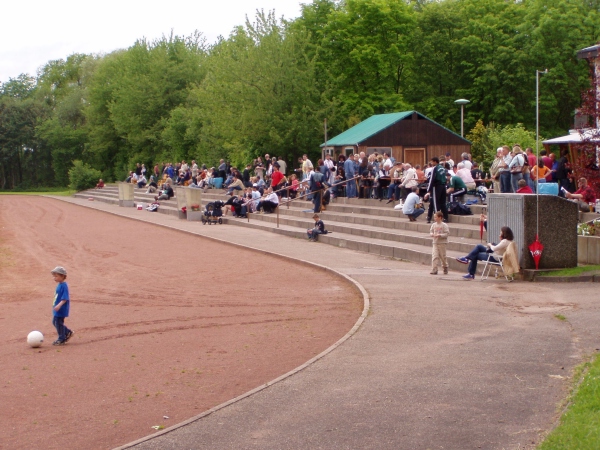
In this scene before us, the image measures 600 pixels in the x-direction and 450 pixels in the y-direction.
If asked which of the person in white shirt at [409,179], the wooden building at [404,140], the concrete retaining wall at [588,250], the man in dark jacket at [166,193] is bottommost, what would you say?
the concrete retaining wall at [588,250]

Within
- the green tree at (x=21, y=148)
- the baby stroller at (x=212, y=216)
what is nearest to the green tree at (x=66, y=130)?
the green tree at (x=21, y=148)

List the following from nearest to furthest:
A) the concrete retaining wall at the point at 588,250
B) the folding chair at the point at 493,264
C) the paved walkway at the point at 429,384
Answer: the paved walkway at the point at 429,384
the folding chair at the point at 493,264
the concrete retaining wall at the point at 588,250

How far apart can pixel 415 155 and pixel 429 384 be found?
30.1 meters

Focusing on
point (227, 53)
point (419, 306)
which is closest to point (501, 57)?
point (227, 53)

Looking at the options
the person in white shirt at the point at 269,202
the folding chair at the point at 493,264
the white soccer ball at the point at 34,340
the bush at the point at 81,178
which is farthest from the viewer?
the bush at the point at 81,178

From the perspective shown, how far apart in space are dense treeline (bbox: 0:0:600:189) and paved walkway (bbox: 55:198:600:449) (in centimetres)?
3061

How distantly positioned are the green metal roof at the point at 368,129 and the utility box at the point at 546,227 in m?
19.1

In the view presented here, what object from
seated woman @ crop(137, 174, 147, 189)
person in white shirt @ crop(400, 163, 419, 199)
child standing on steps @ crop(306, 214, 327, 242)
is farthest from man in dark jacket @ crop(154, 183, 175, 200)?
person in white shirt @ crop(400, 163, 419, 199)

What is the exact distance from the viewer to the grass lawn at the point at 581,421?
6.68 m

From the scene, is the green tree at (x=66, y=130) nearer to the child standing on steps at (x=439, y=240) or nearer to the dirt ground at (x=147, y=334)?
the dirt ground at (x=147, y=334)

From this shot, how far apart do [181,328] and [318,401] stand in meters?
5.63

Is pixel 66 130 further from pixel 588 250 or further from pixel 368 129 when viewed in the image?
pixel 588 250

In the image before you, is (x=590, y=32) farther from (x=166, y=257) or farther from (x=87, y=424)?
(x=87, y=424)

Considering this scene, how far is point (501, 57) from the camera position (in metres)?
54.0
